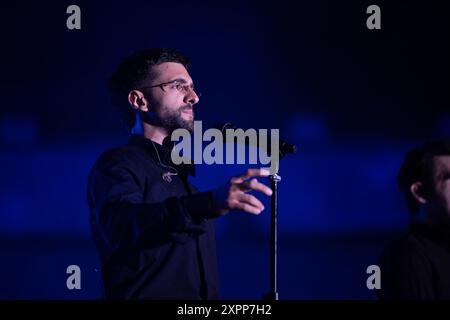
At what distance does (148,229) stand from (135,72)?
3.20ft

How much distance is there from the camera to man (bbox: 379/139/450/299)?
6.83ft

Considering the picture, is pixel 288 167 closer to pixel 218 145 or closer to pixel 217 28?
pixel 218 145

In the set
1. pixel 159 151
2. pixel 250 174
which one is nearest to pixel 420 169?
pixel 250 174

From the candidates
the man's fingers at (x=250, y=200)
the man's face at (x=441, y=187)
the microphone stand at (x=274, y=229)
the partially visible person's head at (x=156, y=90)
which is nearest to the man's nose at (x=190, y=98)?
the partially visible person's head at (x=156, y=90)

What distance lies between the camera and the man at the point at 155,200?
6.09 feet

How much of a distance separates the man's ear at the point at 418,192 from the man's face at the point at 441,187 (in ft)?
0.13

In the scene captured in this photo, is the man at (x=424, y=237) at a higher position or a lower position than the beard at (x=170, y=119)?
lower

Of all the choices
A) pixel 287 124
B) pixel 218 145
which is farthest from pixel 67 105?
pixel 287 124

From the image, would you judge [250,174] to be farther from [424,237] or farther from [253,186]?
[424,237]

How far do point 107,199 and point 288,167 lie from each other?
155cm

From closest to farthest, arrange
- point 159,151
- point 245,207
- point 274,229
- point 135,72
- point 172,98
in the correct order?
point 245,207, point 274,229, point 159,151, point 172,98, point 135,72

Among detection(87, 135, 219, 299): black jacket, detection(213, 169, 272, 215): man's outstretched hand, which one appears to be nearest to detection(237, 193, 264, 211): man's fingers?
detection(213, 169, 272, 215): man's outstretched hand

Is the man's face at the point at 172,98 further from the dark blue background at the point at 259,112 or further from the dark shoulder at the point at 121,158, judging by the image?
the dark blue background at the point at 259,112

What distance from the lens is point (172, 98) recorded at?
8.27 ft
